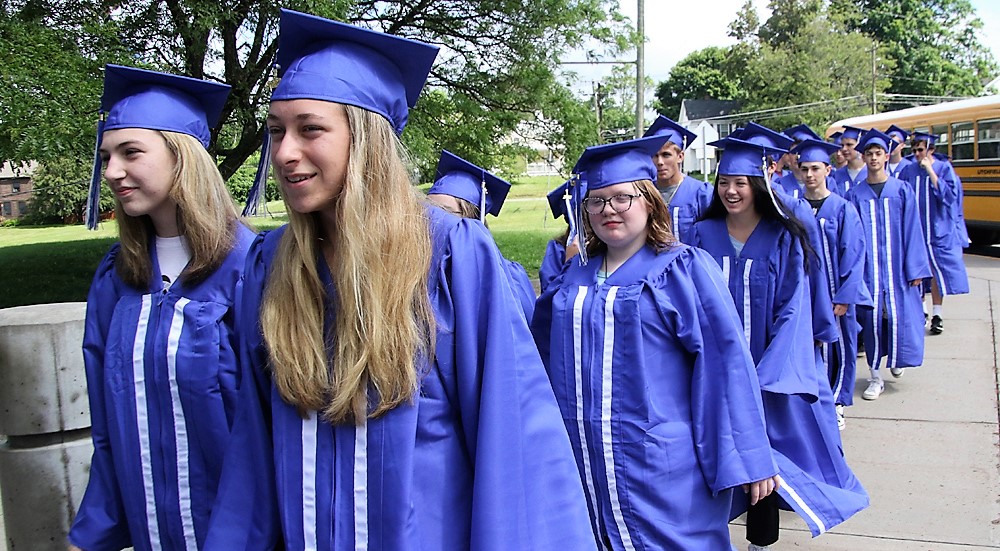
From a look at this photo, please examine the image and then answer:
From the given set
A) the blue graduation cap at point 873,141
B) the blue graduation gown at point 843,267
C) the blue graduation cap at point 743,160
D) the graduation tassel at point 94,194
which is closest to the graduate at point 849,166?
the blue graduation cap at point 873,141

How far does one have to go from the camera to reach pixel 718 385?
8.95 feet

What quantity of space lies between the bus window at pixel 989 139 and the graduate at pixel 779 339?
12.8 meters

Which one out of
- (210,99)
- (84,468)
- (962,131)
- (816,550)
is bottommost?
(816,550)

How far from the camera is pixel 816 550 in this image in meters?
4.05

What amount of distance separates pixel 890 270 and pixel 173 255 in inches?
221

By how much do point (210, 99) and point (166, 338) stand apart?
2.54 feet

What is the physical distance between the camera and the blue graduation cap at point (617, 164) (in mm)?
3125

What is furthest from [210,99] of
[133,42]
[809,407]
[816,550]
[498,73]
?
[498,73]

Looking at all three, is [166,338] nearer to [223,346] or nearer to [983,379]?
[223,346]

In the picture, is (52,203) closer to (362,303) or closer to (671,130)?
(671,130)

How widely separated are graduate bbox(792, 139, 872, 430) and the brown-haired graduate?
12.6 ft

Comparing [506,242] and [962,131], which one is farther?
[506,242]

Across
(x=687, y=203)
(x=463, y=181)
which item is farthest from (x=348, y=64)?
(x=687, y=203)

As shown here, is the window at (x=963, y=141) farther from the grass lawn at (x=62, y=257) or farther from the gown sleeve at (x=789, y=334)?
the gown sleeve at (x=789, y=334)
